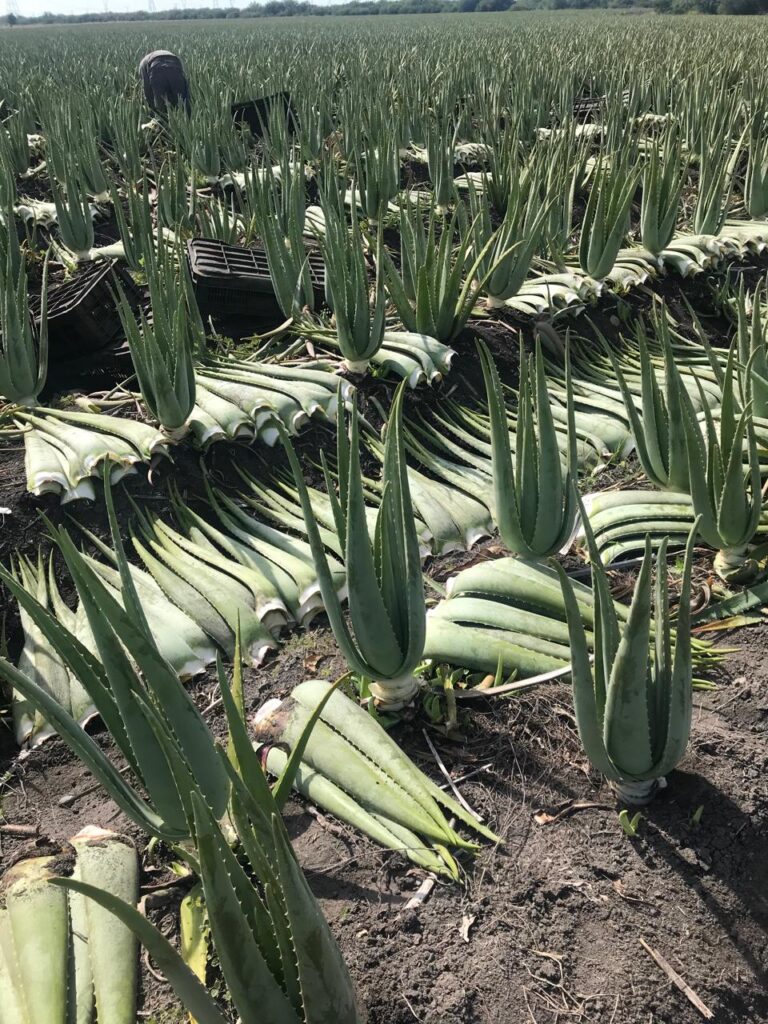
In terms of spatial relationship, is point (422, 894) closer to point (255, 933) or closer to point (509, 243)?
point (255, 933)

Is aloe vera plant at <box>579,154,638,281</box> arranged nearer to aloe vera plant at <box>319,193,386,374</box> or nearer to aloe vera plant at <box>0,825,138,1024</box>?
aloe vera plant at <box>319,193,386,374</box>

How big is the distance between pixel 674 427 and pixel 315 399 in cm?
140

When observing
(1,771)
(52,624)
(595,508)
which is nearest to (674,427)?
(595,508)

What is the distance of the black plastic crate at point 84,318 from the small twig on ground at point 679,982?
333 cm

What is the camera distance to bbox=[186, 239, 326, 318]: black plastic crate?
412 cm

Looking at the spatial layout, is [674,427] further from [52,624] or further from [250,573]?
[52,624]

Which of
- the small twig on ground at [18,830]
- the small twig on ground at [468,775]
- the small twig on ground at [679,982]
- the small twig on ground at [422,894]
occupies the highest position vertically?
the small twig on ground at [679,982]

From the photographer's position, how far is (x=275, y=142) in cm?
639

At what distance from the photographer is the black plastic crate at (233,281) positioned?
4125 mm

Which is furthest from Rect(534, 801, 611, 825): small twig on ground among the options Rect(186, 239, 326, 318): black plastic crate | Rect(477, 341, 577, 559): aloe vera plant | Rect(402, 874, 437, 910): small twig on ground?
Rect(186, 239, 326, 318): black plastic crate

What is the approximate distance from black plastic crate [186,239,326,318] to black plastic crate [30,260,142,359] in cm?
45

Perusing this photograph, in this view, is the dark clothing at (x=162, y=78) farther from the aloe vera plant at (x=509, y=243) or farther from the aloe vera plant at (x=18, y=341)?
the aloe vera plant at (x=18, y=341)

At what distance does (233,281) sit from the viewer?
4125 millimetres

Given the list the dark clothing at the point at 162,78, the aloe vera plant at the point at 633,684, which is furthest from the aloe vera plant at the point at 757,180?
the dark clothing at the point at 162,78
